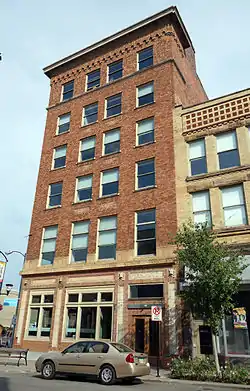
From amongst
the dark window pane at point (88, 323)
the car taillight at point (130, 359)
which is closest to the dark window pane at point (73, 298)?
the dark window pane at point (88, 323)

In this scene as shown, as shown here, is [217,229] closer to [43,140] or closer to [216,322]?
[216,322]

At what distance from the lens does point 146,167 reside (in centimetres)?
2302

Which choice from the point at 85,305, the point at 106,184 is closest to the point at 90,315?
the point at 85,305

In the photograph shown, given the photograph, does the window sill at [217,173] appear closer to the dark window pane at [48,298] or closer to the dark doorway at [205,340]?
the dark doorway at [205,340]

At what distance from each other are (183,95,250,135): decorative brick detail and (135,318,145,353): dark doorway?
12.2 metres

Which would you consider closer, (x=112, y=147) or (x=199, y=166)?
(x=199, y=166)

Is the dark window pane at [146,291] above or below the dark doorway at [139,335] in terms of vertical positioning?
above

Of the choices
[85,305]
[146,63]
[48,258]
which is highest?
[146,63]

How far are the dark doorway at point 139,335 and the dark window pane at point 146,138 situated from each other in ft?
39.3

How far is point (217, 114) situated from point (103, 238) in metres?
11.0

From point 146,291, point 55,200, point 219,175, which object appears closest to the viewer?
point 146,291

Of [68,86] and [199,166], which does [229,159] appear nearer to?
[199,166]

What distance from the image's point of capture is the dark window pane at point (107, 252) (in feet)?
71.7

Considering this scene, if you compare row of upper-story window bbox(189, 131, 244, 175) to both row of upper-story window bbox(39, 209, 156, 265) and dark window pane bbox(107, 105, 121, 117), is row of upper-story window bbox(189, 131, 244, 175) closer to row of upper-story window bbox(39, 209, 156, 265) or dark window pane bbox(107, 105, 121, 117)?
row of upper-story window bbox(39, 209, 156, 265)
